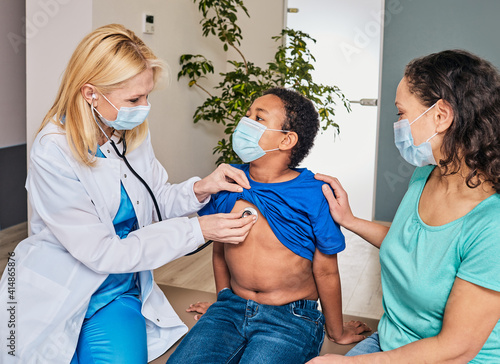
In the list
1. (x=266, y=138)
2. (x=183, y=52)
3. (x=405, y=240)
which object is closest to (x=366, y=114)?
(x=183, y=52)

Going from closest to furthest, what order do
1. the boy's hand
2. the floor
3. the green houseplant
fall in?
the boy's hand < the floor < the green houseplant

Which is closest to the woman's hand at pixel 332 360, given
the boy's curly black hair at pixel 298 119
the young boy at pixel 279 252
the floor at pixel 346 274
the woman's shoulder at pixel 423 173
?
the young boy at pixel 279 252

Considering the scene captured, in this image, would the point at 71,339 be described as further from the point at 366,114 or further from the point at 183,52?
the point at 366,114

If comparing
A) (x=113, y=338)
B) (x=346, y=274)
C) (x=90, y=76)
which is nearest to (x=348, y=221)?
(x=113, y=338)

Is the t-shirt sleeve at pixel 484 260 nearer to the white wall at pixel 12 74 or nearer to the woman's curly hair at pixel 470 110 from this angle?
the woman's curly hair at pixel 470 110

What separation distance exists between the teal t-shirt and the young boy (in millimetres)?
293

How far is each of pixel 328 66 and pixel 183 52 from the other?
1.48 metres

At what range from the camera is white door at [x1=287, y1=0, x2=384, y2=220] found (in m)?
4.77

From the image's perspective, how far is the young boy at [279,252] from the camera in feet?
5.29

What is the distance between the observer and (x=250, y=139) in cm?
176

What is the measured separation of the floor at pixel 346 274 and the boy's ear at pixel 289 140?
4.79ft

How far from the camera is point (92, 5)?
9.18 feet

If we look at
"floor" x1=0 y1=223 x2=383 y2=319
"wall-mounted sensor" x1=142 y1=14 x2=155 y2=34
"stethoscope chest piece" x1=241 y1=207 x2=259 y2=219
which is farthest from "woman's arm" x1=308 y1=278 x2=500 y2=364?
"wall-mounted sensor" x1=142 y1=14 x2=155 y2=34

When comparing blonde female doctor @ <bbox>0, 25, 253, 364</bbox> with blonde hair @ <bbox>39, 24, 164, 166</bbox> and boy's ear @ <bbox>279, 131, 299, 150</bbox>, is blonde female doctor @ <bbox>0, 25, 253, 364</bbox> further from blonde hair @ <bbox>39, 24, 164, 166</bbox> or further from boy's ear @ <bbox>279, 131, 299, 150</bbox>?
boy's ear @ <bbox>279, 131, 299, 150</bbox>
